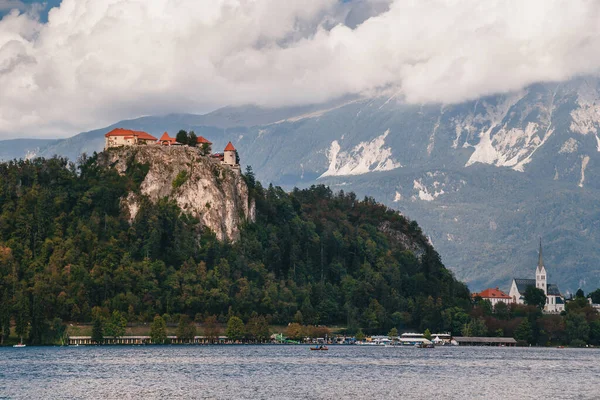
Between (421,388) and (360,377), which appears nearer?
(421,388)

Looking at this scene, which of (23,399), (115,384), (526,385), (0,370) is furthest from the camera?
(0,370)

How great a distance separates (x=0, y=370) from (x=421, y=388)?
230ft

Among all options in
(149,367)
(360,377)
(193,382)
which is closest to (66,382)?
(193,382)

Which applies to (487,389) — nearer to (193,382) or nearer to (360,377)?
(360,377)

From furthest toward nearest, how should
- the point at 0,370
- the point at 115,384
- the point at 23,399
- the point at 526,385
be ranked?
1. the point at 0,370
2. the point at 526,385
3. the point at 115,384
4. the point at 23,399

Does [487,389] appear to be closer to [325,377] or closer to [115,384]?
[325,377]

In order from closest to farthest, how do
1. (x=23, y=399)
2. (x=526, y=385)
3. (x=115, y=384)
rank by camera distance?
(x=23, y=399) → (x=115, y=384) → (x=526, y=385)

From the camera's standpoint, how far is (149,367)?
643ft

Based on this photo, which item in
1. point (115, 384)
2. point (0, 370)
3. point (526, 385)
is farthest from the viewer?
point (0, 370)

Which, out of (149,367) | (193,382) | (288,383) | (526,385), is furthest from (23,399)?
(526,385)

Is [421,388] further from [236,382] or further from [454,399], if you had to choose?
[236,382]

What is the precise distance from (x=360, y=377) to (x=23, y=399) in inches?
2349

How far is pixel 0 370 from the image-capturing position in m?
186

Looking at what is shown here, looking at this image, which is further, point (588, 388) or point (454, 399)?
point (588, 388)
